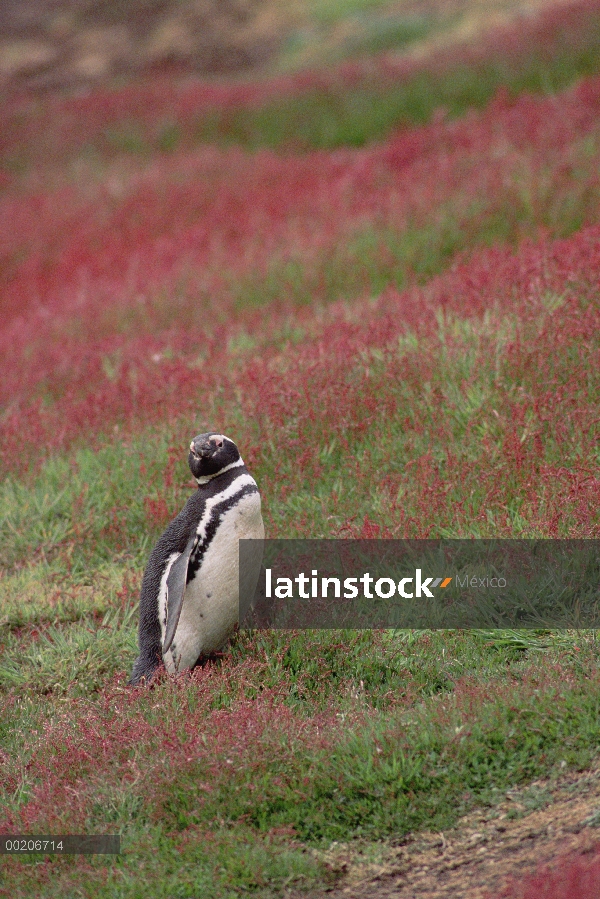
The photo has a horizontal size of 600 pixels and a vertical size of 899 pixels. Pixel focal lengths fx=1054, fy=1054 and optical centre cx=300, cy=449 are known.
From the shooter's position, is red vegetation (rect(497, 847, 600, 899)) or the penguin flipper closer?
red vegetation (rect(497, 847, 600, 899))

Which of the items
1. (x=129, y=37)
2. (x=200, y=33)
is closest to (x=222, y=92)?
(x=200, y=33)

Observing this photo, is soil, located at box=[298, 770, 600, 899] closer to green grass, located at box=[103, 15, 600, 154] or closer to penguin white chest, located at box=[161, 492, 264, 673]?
penguin white chest, located at box=[161, 492, 264, 673]

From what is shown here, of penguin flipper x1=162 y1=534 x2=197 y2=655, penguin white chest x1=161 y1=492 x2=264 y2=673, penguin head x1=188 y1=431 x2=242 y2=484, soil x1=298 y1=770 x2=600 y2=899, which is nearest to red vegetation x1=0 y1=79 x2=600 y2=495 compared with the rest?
penguin head x1=188 y1=431 x2=242 y2=484

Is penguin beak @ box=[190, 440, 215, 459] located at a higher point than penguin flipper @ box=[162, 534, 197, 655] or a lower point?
higher

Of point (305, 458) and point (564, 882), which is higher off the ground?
point (564, 882)

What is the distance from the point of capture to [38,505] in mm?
8312

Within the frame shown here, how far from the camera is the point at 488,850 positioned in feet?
14.6

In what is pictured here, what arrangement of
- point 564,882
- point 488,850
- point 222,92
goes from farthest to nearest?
point 222,92 → point 488,850 → point 564,882

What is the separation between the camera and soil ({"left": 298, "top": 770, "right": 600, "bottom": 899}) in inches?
167

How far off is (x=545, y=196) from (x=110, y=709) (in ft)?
25.4

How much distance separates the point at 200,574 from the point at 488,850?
236 cm

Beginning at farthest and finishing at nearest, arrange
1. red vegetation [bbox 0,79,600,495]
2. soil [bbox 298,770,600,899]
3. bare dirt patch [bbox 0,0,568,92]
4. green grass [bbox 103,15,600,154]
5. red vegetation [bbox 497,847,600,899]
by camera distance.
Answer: bare dirt patch [bbox 0,0,568,92]
green grass [bbox 103,15,600,154]
red vegetation [bbox 0,79,600,495]
soil [bbox 298,770,600,899]
red vegetation [bbox 497,847,600,899]

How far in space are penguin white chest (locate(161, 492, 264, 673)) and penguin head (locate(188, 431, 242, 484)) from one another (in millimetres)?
288

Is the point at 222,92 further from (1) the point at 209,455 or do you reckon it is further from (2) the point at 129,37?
(1) the point at 209,455
